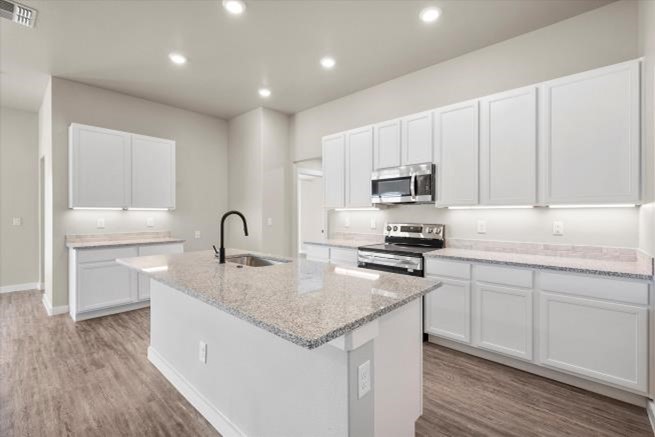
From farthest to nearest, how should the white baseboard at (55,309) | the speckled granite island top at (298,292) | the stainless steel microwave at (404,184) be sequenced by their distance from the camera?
the white baseboard at (55,309), the stainless steel microwave at (404,184), the speckled granite island top at (298,292)

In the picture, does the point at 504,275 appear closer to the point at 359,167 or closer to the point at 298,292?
the point at 298,292

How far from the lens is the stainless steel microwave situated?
3277 millimetres

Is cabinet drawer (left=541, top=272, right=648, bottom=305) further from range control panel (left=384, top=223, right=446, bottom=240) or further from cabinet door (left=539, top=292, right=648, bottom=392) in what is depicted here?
range control panel (left=384, top=223, right=446, bottom=240)

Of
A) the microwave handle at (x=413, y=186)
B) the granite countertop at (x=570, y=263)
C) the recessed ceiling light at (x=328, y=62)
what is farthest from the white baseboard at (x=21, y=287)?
the granite countertop at (x=570, y=263)

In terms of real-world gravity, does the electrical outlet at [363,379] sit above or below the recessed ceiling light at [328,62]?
below

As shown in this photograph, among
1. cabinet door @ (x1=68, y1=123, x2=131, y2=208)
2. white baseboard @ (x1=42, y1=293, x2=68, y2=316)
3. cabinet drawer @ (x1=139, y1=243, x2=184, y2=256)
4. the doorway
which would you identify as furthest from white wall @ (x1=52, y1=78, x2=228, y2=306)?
the doorway

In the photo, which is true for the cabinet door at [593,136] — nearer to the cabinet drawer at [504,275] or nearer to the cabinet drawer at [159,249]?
the cabinet drawer at [504,275]

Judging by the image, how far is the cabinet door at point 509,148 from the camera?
2.65m

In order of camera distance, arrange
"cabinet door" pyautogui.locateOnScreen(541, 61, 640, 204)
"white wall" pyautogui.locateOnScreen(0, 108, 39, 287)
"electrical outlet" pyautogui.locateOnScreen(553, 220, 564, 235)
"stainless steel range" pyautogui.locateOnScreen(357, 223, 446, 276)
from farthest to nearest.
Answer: "white wall" pyautogui.locateOnScreen(0, 108, 39, 287) < "stainless steel range" pyautogui.locateOnScreen(357, 223, 446, 276) < "electrical outlet" pyautogui.locateOnScreen(553, 220, 564, 235) < "cabinet door" pyautogui.locateOnScreen(541, 61, 640, 204)

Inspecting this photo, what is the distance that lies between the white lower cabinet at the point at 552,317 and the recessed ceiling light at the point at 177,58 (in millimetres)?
3484

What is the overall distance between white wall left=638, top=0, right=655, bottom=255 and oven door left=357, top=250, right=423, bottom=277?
5.32 feet

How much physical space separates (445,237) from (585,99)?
5.64ft

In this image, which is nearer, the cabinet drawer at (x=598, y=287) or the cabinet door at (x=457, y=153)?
the cabinet drawer at (x=598, y=287)

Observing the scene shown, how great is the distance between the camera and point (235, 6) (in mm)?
2564
